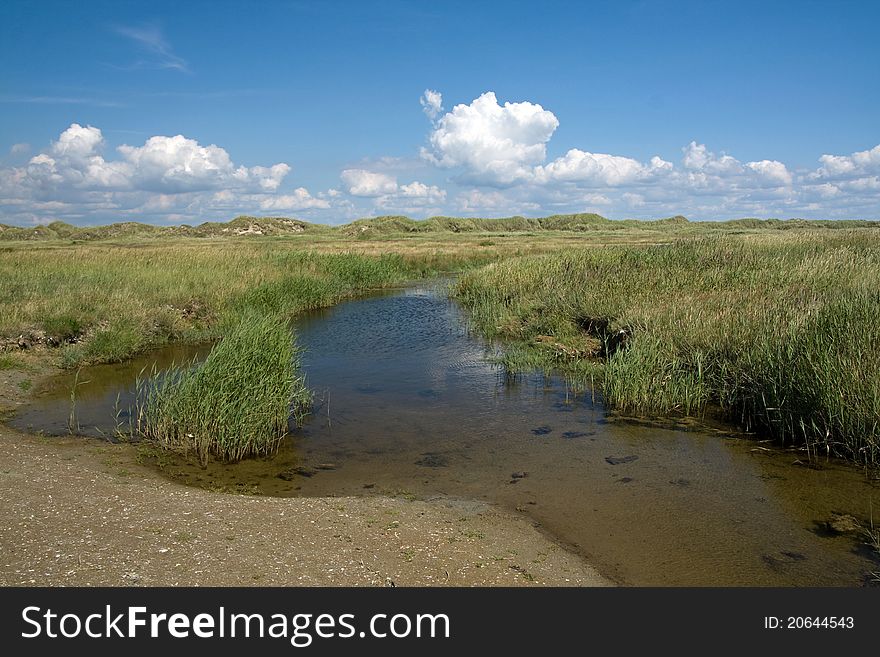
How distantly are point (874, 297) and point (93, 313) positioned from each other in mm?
15407

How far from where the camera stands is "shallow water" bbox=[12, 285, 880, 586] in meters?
5.48

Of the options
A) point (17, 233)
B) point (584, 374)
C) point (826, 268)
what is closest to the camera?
point (584, 374)

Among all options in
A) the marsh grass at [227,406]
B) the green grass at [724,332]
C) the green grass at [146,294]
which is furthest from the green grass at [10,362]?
the green grass at [724,332]

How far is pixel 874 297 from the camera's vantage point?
9109 millimetres

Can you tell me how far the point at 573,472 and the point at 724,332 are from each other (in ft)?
14.9

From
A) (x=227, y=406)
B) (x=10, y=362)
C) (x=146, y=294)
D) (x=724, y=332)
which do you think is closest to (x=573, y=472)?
(x=227, y=406)

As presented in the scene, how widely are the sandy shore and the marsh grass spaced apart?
3.22 ft

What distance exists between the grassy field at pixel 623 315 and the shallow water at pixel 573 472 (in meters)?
0.72

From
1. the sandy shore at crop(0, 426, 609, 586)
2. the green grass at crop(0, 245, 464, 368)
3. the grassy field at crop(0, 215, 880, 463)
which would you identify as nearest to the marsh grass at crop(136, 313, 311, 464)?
the grassy field at crop(0, 215, 880, 463)

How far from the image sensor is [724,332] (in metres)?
10.4

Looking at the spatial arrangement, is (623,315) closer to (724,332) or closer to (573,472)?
(724,332)
